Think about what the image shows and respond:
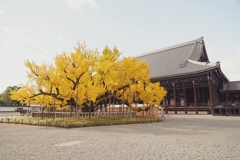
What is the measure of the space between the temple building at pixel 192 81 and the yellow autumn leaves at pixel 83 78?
12114 mm

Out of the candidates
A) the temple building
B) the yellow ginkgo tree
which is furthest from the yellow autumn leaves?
the temple building

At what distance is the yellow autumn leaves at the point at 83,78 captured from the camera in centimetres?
1589

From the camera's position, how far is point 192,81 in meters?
30.1

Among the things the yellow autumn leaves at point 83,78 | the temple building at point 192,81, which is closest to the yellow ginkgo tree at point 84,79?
the yellow autumn leaves at point 83,78

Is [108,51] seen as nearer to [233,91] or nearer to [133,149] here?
[133,149]

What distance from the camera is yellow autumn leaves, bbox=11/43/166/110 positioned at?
15891mm

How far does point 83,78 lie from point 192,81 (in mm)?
20479

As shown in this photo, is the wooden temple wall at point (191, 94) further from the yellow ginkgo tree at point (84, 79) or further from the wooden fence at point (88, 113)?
the wooden fence at point (88, 113)

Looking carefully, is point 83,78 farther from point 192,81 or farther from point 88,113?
point 192,81

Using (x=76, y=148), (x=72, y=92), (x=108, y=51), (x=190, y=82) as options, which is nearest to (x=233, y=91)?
(x=190, y=82)

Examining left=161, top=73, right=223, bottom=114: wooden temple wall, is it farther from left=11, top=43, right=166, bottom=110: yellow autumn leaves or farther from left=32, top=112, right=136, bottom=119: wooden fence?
left=32, top=112, right=136, bottom=119: wooden fence

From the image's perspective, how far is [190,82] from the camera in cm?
3153

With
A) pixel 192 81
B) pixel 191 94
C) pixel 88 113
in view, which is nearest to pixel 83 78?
pixel 88 113

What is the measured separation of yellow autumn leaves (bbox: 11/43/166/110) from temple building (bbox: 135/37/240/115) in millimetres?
12114
